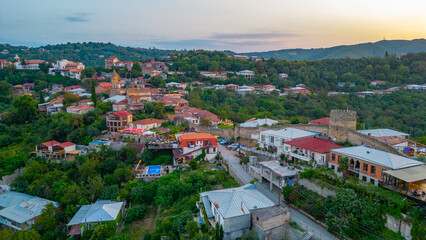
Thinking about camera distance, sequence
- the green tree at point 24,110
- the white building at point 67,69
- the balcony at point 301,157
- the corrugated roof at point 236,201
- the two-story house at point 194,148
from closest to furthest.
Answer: the corrugated roof at point 236,201 → the balcony at point 301,157 → the two-story house at point 194,148 → the green tree at point 24,110 → the white building at point 67,69

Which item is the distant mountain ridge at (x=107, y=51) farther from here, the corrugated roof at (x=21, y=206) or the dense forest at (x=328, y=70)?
the corrugated roof at (x=21, y=206)

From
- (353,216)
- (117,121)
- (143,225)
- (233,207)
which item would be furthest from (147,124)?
(353,216)

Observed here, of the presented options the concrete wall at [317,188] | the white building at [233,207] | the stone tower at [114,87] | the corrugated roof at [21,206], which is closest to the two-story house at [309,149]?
the concrete wall at [317,188]

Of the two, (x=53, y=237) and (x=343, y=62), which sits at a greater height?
(x=343, y=62)

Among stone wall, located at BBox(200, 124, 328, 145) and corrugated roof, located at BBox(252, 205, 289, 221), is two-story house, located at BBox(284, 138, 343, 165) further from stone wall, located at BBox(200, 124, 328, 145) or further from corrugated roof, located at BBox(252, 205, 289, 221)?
corrugated roof, located at BBox(252, 205, 289, 221)

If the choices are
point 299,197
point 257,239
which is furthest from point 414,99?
point 257,239

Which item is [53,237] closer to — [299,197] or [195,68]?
[299,197]

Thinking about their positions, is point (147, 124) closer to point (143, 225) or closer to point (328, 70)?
point (143, 225)

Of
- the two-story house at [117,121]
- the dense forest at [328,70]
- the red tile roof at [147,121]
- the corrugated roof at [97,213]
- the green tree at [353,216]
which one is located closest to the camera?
the green tree at [353,216]
